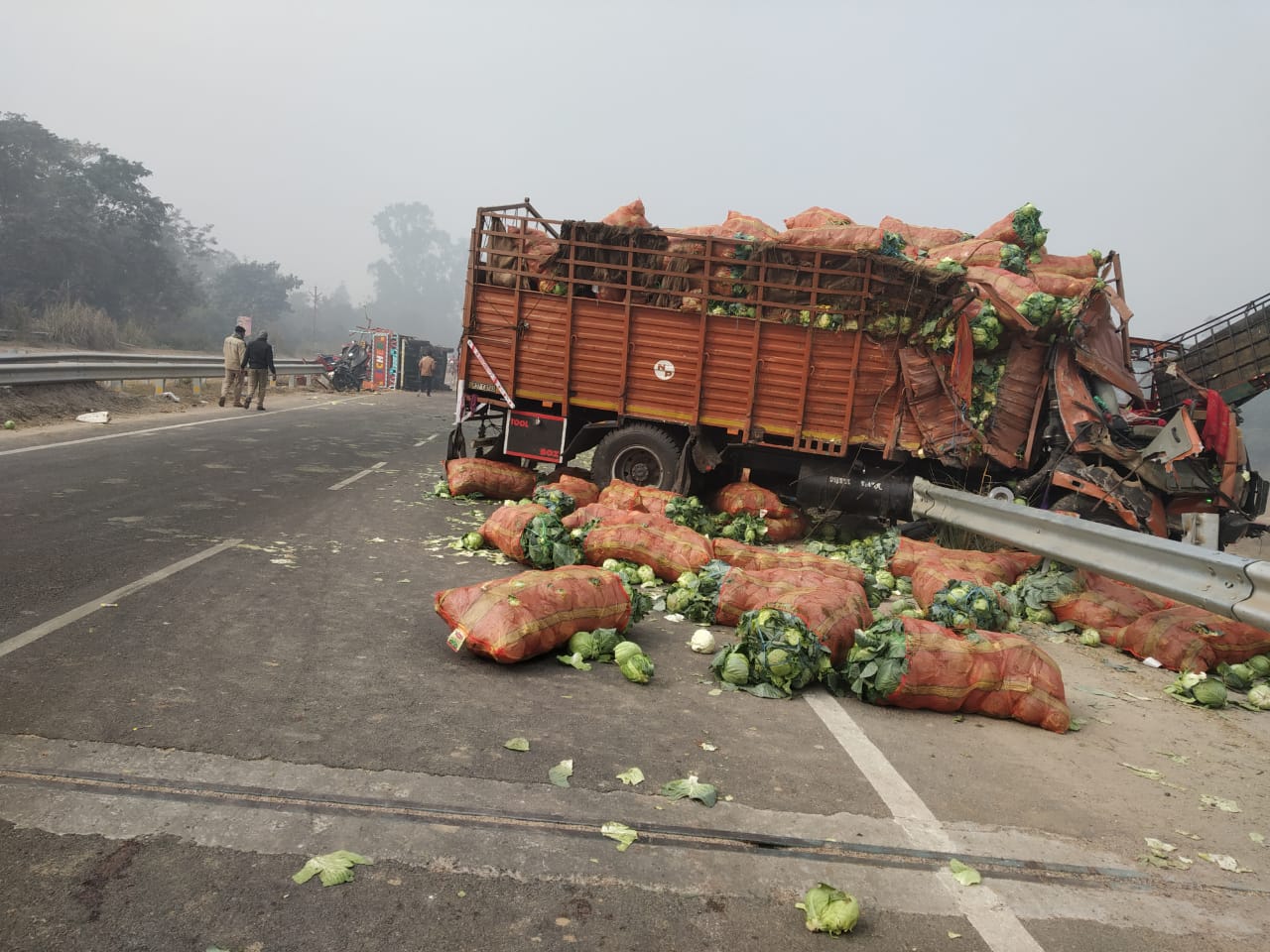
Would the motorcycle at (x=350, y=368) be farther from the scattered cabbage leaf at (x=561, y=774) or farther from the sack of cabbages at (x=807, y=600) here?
the scattered cabbage leaf at (x=561, y=774)

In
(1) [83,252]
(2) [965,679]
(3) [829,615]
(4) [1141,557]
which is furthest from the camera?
(1) [83,252]

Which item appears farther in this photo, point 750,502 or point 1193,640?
point 750,502

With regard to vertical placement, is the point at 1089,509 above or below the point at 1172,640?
above

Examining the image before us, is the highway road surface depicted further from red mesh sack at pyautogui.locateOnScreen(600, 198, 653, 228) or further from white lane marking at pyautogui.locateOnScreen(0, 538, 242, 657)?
red mesh sack at pyautogui.locateOnScreen(600, 198, 653, 228)

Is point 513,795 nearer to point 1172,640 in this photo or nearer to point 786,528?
point 1172,640

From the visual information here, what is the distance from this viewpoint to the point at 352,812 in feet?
10.4

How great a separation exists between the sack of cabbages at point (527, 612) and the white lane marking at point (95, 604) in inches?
86.7

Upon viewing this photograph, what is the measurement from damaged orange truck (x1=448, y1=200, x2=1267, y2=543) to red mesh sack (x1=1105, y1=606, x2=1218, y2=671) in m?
2.56

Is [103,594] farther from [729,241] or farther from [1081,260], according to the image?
[1081,260]

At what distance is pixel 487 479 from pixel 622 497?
2275 mm

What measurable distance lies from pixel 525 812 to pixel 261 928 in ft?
3.47

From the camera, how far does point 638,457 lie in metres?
11.0

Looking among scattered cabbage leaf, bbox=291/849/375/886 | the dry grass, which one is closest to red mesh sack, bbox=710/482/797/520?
scattered cabbage leaf, bbox=291/849/375/886

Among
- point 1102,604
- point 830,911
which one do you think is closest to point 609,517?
point 1102,604
